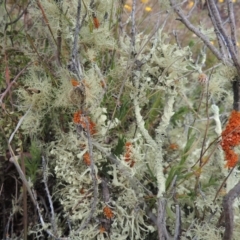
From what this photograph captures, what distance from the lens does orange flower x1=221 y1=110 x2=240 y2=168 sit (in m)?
0.65

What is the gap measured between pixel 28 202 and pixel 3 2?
443mm

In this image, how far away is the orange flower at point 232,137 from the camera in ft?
2.13

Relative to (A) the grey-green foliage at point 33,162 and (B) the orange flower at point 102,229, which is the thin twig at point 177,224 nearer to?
(B) the orange flower at point 102,229

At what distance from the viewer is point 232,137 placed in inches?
25.6

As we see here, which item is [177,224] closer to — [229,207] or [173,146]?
[229,207]

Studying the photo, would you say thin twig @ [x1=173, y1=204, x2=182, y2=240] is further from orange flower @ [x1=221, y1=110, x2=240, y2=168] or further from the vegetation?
orange flower @ [x1=221, y1=110, x2=240, y2=168]

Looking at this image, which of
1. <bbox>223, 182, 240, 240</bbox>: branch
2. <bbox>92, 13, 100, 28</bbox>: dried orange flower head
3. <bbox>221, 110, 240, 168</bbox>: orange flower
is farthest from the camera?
<bbox>92, 13, 100, 28</bbox>: dried orange flower head

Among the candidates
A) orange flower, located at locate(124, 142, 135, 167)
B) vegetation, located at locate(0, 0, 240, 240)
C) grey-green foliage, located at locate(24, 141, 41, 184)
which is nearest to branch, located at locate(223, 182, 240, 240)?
vegetation, located at locate(0, 0, 240, 240)

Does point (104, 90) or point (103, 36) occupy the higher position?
point (103, 36)

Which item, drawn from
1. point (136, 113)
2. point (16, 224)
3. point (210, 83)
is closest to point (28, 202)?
point (16, 224)

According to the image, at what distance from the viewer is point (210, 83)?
74cm

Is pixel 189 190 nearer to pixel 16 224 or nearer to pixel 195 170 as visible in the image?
pixel 195 170

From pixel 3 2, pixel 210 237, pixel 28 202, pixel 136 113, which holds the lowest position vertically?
pixel 210 237

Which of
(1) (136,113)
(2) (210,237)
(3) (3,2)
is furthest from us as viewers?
(3) (3,2)
